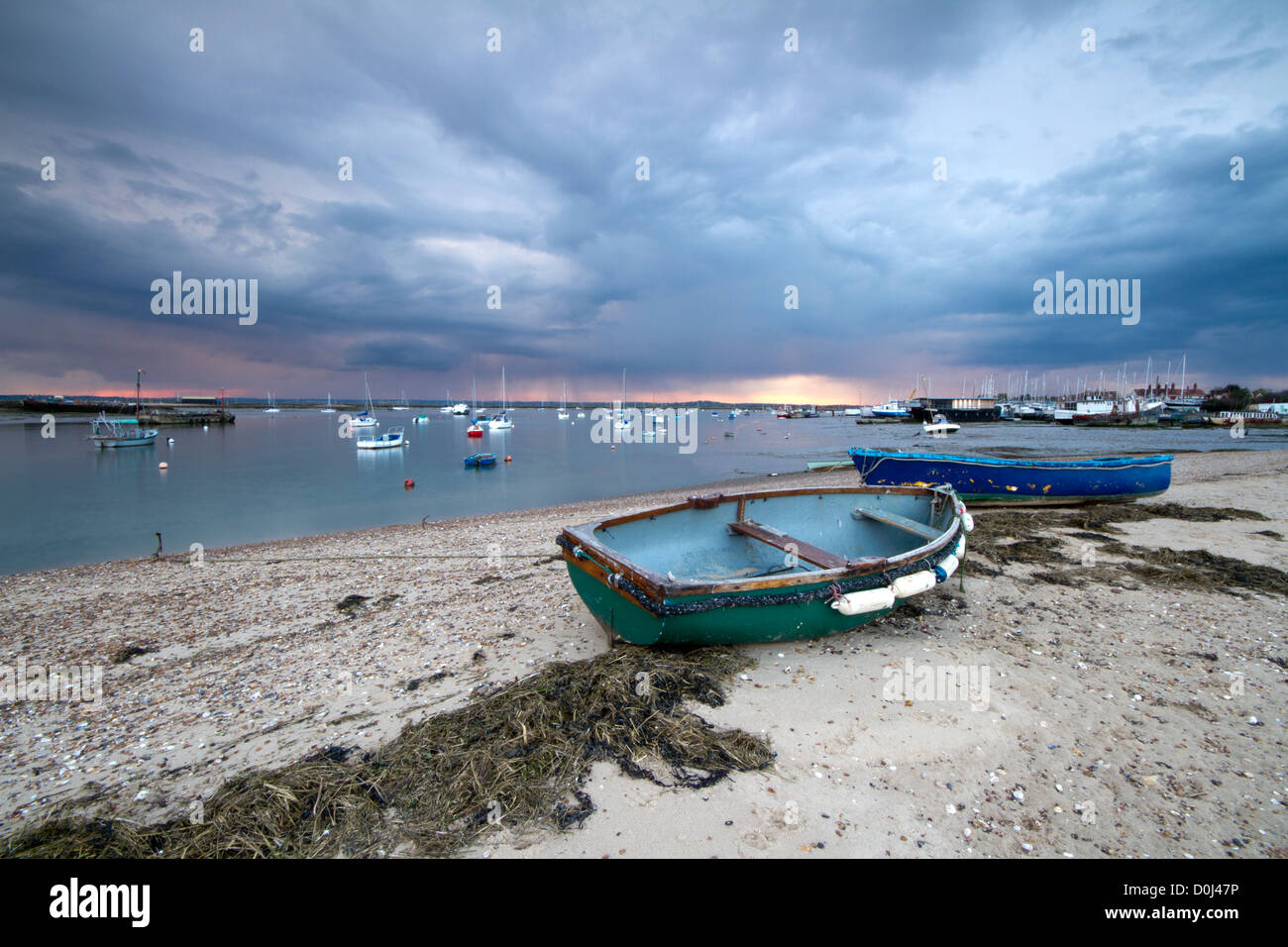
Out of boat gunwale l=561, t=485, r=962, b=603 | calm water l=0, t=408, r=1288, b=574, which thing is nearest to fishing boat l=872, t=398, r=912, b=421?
calm water l=0, t=408, r=1288, b=574

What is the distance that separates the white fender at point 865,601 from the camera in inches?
222

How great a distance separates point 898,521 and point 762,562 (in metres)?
2.61

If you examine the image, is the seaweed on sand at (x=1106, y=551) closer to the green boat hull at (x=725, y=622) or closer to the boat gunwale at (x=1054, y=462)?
the boat gunwale at (x=1054, y=462)

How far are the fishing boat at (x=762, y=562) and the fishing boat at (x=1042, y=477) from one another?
7.43 meters

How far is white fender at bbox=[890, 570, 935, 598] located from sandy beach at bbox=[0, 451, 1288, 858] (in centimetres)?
92

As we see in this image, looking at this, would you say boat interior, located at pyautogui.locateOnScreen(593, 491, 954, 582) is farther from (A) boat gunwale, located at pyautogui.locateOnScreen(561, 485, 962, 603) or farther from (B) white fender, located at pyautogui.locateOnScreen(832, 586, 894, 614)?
(B) white fender, located at pyautogui.locateOnScreen(832, 586, 894, 614)

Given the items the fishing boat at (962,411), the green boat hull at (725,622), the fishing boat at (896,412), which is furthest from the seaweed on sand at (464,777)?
the fishing boat at (896,412)

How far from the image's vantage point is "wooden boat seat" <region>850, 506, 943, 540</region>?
27.8 ft

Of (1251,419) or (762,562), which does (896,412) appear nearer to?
(1251,419)

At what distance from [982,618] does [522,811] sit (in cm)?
696
